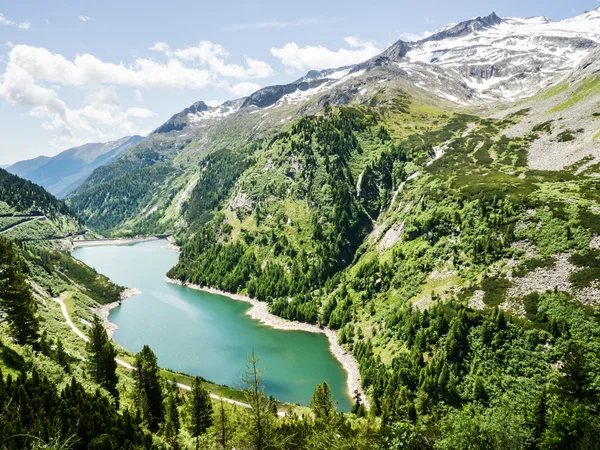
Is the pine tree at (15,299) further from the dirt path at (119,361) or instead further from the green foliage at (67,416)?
the dirt path at (119,361)

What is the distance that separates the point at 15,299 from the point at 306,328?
76.5 m

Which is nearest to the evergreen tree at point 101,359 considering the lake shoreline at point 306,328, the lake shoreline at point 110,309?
the lake shoreline at point 306,328

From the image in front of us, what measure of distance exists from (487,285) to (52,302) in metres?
106

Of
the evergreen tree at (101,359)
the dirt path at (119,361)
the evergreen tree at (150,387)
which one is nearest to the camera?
the evergreen tree at (150,387)

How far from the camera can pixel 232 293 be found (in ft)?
477

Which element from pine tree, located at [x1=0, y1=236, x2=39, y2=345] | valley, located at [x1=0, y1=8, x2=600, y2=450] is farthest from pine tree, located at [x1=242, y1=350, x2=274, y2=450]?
pine tree, located at [x1=0, y1=236, x2=39, y2=345]

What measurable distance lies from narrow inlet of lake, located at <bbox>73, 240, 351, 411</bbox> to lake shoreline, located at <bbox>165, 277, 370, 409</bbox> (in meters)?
1.62

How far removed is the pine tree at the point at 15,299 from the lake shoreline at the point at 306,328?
5572cm

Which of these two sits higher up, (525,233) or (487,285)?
(525,233)

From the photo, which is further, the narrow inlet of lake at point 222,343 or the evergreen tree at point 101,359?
the narrow inlet of lake at point 222,343

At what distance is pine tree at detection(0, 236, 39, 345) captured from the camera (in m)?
42.8

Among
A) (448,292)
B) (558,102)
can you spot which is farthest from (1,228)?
Answer: (558,102)

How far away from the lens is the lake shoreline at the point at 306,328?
A: 261 feet

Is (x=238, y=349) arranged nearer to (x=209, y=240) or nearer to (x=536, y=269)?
(x=536, y=269)
